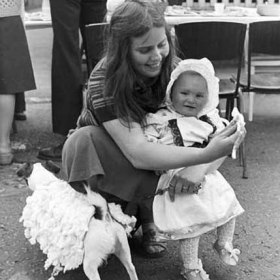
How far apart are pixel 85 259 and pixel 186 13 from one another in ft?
10.1

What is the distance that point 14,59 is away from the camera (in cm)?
402

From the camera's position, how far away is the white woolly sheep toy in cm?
241

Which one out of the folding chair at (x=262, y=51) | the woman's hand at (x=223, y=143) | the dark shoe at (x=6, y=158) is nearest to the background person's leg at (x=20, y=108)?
the dark shoe at (x=6, y=158)

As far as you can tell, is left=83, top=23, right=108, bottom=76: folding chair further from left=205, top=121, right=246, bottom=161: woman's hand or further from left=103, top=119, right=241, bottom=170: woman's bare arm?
left=205, top=121, right=246, bottom=161: woman's hand

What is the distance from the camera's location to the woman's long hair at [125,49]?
238 centimetres

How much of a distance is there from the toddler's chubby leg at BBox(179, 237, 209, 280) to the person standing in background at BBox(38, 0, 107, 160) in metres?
1.85

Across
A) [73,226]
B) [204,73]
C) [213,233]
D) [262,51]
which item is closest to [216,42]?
[262,51]

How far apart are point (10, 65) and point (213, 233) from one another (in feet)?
6.14

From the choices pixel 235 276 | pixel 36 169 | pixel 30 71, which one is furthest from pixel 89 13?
pixel 235 276

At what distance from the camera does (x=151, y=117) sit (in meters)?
2.55

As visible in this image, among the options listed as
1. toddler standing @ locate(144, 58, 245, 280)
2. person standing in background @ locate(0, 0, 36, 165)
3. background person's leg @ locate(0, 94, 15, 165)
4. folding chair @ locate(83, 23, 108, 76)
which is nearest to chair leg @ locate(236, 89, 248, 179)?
folding chair @ locate(83, 23, 108, 76)

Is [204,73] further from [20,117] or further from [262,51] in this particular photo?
[20,117]

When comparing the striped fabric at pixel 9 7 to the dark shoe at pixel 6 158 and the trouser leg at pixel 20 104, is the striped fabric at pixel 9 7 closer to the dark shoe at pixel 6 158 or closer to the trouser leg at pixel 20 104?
the dark shoe at pixel 6 158

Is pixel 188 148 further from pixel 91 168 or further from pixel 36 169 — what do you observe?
pixel 36 169
